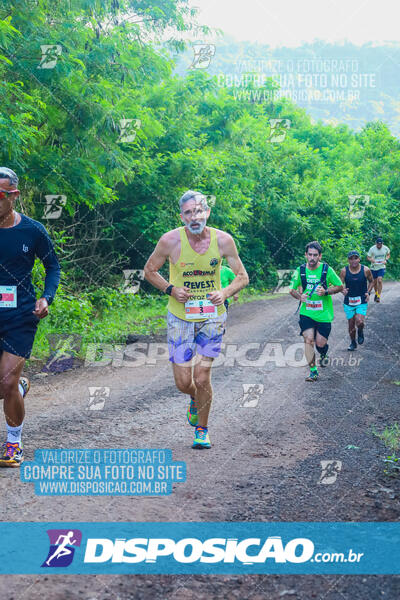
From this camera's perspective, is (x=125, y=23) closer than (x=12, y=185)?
No

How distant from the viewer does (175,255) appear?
18.4 ft

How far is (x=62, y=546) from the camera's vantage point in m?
3.60

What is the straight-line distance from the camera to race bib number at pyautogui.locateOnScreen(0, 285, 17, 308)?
4.90 m

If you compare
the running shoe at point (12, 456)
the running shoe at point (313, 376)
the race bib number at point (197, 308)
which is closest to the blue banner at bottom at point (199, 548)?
the running shoe at point (12, 456)

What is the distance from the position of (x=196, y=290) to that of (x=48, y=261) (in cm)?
129

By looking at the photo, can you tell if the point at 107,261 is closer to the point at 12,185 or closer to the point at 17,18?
the point at 17,18

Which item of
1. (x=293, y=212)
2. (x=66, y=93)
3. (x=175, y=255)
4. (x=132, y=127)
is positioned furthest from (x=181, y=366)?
(x=293, y=212)

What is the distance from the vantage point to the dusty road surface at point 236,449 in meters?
3.24

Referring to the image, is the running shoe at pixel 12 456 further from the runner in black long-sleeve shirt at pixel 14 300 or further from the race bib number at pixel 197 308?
the race bib number at pixel 197 308

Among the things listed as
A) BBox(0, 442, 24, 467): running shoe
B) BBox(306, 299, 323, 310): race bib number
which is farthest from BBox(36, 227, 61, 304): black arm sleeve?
BBox(306, 299, 323, 310): race bib number

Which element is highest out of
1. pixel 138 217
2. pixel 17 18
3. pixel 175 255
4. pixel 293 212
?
pixel 17 18

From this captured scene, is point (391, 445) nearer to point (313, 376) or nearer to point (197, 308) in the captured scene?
point (197, 308)

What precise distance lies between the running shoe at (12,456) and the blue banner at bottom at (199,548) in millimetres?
1165

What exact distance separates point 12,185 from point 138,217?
44.7 feet
